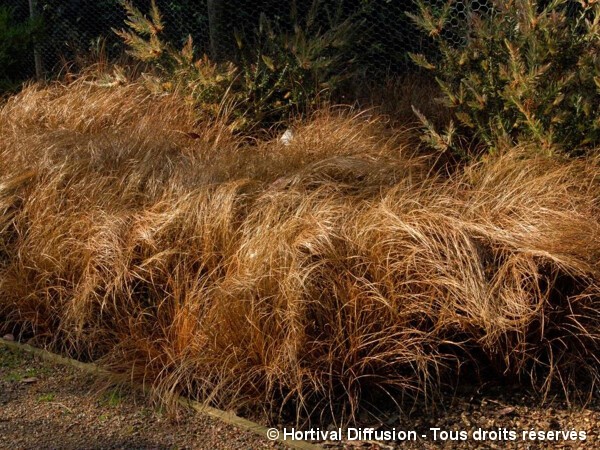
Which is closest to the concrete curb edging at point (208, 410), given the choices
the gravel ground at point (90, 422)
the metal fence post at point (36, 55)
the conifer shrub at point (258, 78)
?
the gravel ground at point (90, 422)

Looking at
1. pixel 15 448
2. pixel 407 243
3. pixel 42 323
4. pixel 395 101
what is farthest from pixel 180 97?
pixel 15 448

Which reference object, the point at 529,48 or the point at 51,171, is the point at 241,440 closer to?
the point at 51,171

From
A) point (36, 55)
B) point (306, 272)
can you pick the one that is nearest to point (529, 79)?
point (306, 272)

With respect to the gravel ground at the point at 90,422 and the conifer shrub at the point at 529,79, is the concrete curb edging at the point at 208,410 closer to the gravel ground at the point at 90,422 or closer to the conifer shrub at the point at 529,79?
the gravel ground at the point at 90,422

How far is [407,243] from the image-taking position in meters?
4.50

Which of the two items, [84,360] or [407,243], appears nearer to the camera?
[407,243]

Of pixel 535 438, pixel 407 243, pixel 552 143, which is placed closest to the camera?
pixel 535 438

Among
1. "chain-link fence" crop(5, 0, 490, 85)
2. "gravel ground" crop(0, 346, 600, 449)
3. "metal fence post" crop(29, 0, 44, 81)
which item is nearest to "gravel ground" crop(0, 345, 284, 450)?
"gravel ground" crop(0, 346, 600, 449)

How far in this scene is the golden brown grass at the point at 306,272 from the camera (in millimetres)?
4270

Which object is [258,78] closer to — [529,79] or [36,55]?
[529,79]

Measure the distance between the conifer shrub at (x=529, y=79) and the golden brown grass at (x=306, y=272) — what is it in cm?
25

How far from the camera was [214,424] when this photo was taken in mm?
4172

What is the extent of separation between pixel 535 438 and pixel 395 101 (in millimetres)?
4397

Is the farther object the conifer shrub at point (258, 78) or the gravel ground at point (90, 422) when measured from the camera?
the conifer shrub at point (258, 78)
